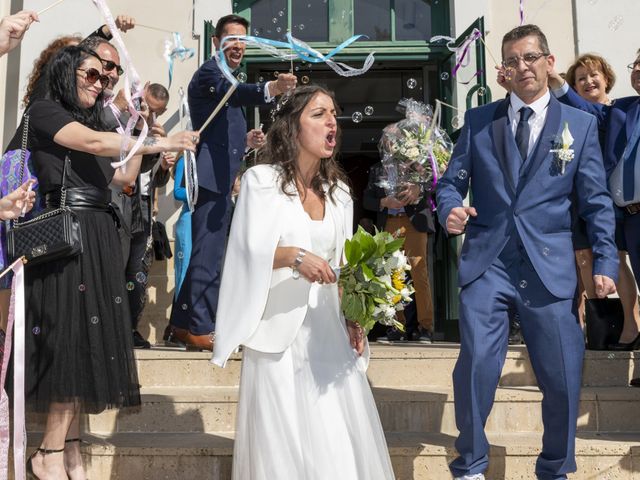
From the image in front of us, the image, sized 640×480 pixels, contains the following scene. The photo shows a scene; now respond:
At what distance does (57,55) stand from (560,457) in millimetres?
3091

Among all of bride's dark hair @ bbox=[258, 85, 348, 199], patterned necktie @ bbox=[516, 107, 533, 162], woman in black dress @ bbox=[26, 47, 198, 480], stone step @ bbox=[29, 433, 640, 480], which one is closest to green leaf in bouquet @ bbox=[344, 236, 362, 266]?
bride's dark hair @ bbox=[258, 85, 348, 199]

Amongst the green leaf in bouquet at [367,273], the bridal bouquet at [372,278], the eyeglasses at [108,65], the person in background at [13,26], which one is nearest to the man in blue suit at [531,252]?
the bridal bouquet at [372,278]

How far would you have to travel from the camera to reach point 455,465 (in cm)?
400

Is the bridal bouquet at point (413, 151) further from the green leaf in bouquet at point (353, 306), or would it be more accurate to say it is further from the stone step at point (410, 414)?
the green leaf in bouquet at point (353, 306)

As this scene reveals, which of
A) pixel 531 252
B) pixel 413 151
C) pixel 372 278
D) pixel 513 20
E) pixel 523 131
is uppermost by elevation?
pixel 513 20

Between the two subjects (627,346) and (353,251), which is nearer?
(353,251)

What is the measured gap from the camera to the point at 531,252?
3.94m

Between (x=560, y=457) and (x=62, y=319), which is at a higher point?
(x=62, y=319)

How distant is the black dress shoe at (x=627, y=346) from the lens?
5797mm

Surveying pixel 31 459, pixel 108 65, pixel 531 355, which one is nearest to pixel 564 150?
pixel 531 355

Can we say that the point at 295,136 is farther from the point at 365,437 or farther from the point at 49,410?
the point at 49,410

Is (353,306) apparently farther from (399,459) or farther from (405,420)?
(405,420)

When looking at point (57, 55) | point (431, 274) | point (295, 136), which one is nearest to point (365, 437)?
point (295, 136)

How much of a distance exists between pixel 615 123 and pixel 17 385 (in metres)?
4.03
